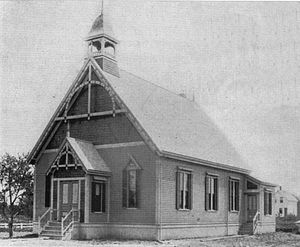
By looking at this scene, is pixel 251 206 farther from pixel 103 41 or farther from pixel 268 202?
pixel 103 41

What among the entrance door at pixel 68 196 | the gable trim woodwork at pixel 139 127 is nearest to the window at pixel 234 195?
the gable trim woodwork at pixel 139 127

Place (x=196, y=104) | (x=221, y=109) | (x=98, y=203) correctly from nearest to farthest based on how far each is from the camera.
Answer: (x=98, y=203) → (x=221, y=109) → (x=196, y=104)

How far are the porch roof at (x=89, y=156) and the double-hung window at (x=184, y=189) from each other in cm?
376

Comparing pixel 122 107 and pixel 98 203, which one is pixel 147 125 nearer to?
pixel 122 107

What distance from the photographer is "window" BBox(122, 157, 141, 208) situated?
2680cm

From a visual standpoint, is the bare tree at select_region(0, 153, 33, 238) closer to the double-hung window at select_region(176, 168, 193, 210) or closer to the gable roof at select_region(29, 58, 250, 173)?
the gable roof at select_region(29, 58, 250, 173)

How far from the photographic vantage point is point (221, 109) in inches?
1276

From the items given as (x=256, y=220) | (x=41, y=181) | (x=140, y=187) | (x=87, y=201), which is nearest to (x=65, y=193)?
(x=87, y=201)

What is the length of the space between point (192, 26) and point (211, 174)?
31.1 feet

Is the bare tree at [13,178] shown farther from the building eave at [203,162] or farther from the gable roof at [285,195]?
the gable roof at [285,195]

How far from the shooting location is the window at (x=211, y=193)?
30.4 m

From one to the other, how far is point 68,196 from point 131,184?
11.0ft

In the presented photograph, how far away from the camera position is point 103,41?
2955cm

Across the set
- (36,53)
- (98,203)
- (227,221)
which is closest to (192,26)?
(36,53)
